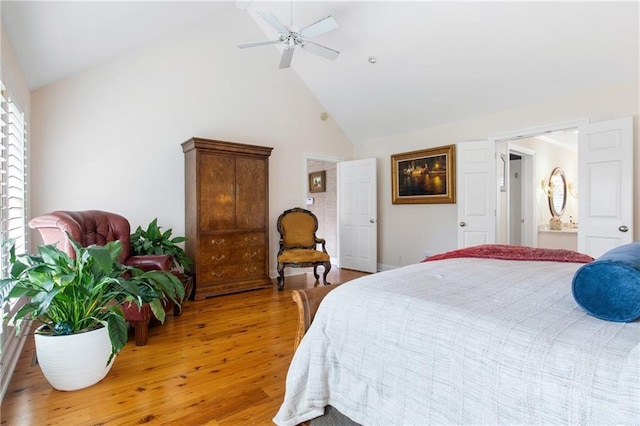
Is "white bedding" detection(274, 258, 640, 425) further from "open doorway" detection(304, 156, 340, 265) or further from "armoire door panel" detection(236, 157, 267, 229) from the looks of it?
"open doorway" detection(304, 156, 340, 265)

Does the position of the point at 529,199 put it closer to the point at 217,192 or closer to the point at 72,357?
the point at 217,192

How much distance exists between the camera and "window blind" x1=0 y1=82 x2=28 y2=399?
190 cm

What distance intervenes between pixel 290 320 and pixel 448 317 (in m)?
2.19

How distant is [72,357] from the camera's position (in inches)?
69.6

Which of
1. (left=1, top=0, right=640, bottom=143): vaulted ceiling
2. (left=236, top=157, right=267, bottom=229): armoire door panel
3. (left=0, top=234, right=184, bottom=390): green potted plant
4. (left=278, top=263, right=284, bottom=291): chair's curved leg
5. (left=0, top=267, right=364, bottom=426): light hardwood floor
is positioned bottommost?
(left=0, top=267, right=364, bottom=426): light hardwood floor

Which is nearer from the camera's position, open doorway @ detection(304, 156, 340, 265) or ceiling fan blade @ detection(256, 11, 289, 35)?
ceiling fan blade @ detection(256, 11, 289, 35)

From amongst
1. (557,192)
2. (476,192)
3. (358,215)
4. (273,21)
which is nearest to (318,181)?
(358,215)

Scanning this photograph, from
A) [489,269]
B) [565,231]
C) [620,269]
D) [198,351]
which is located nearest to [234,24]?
[198,351]

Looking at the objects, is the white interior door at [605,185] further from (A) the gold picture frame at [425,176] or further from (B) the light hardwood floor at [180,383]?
(B) the light hardwood floor at [180,383]

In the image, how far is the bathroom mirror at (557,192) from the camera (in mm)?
6052

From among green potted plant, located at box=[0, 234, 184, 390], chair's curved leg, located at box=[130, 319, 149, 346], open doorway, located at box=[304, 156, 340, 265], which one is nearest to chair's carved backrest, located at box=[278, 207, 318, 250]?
open doorway, located at box=[304, 156, 340, 265]

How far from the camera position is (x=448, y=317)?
1056mm

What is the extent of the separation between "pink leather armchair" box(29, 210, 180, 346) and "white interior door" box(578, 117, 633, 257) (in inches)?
175

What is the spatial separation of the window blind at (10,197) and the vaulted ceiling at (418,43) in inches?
21.2
